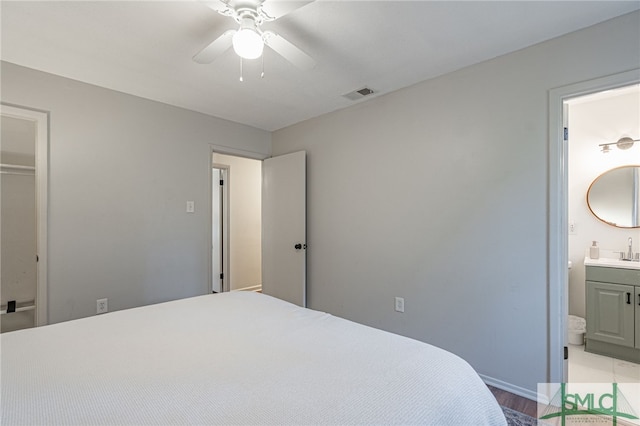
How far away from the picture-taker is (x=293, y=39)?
1.84 metres

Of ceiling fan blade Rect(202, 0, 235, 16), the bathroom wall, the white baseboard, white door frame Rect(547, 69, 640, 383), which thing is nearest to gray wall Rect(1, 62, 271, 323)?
ceiling fan blade Rect(202, 0, 235, 16)

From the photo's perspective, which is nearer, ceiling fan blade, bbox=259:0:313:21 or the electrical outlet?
ceiling fan blade, bbox=259:0:313:21

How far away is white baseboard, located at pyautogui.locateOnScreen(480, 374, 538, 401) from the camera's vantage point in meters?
1.88

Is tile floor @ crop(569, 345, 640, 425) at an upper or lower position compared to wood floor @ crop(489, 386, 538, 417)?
lower

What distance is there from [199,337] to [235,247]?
3.29m

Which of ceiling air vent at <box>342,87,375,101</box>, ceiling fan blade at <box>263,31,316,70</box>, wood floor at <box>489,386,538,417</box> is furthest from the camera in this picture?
ceiling air vent at <box>342,87,375,101</box>

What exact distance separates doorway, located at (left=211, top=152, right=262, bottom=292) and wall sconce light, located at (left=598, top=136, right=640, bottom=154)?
406cm

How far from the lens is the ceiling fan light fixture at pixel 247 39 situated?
1.36 metres

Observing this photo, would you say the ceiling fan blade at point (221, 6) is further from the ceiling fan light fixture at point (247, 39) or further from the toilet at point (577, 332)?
the toilet at point (577, 332)

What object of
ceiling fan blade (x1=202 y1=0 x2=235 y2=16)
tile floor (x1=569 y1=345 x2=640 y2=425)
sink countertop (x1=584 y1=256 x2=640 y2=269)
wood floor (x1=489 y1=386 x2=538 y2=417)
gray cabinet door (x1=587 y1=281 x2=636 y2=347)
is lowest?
tile floor (x1=569 y1=345 x2=640 y2=425)

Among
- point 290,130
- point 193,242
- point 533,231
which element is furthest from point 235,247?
point 533,231

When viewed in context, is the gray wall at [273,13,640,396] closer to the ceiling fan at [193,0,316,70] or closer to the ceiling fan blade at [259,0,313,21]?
the ceiling fan at [193,0,316,70]

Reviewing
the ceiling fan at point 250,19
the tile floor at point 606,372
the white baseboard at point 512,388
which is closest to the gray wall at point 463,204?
the white baseboard at point 512,388

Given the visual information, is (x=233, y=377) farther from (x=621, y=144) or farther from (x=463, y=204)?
(x=621, y=144)
